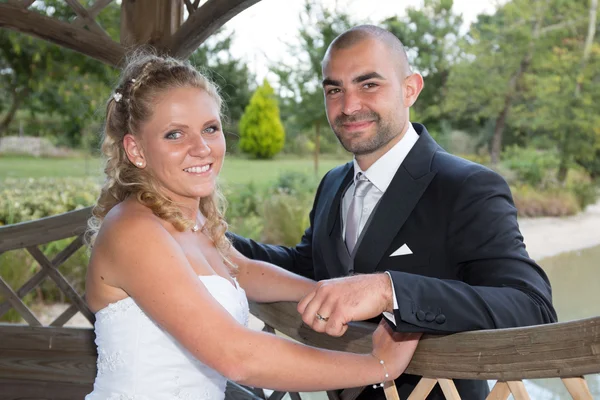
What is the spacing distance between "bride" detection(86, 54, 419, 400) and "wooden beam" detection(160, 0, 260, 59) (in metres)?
1.24

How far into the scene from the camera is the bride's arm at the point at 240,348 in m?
1.33

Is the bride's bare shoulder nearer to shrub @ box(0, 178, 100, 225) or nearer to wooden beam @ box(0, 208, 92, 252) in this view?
wooden beam @ box(0, 208, 92, 252)

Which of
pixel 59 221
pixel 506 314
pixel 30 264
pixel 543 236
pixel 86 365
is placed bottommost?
pixel 543 236

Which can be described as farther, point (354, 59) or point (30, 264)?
point (30, 264)

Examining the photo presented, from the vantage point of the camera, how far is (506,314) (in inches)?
54.1

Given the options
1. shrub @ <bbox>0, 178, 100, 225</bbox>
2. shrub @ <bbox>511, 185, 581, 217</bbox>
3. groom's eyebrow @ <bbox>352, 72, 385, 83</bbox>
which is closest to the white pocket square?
groom's eyebrow @ <bbox>352, 72, 385, 83</bbox>

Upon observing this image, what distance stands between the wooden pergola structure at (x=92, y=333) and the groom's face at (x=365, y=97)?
1.94 feet

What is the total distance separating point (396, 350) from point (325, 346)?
29cm

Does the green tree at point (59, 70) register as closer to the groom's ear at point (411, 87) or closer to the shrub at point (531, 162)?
the groom's ear at point (411, 87)

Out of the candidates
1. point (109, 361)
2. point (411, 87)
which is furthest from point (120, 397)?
point (411, 87)

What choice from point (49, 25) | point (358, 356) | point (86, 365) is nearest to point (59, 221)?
point (86, 365)

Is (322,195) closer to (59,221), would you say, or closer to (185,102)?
(185,102)

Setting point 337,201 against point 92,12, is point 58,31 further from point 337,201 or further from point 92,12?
point 337,201

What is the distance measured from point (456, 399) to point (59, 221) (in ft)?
7.66
